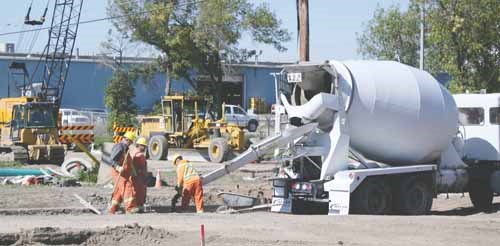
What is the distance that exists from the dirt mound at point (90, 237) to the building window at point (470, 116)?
1136cm

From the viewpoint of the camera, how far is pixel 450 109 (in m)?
20.6

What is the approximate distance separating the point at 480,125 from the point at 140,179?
9.24 m

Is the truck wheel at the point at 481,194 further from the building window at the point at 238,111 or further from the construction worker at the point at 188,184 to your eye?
the building window at the point at 238,111

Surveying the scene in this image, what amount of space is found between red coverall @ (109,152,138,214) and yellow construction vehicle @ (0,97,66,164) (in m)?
18.9

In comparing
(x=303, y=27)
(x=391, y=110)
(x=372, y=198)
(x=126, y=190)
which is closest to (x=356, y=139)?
(x=391, y=110)

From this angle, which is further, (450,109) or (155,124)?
(155,124)

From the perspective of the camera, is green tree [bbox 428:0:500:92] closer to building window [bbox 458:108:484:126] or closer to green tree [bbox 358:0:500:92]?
green tree [bbox 358:0:500:92]

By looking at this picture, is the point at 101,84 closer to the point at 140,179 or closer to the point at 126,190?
the point at 140,179

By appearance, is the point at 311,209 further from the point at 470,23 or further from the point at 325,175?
the point at 470,23

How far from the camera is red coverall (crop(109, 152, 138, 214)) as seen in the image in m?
18.6

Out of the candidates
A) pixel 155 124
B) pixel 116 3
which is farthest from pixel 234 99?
pixel 155 124

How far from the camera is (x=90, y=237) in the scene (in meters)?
14.0

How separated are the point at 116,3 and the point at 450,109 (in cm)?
4005

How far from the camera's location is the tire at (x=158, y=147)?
38.7 meters
